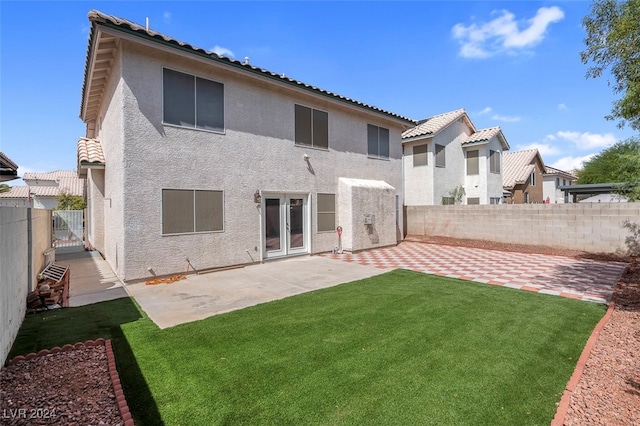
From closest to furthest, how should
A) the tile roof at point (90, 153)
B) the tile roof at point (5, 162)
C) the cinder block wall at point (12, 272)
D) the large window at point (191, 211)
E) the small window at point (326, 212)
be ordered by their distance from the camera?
the cinder block wall at point (12, 272), the large window at point (191, 211), the tile roof at point (5, 162), the tile roof at point (90, 153), the small window at point (326, 212)

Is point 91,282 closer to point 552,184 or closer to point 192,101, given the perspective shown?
point 192,101

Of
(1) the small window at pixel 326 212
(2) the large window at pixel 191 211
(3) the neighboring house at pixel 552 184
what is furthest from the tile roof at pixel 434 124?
(3) the neighboring house at pixel 552 184

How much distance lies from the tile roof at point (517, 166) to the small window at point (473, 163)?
729 cm

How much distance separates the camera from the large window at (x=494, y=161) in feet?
78.7

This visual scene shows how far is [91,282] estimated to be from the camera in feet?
28.6

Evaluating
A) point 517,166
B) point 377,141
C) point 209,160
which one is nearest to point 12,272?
point 209,160

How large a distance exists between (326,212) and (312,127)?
12.3ft

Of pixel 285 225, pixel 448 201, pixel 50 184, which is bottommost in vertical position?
pixel 285 225

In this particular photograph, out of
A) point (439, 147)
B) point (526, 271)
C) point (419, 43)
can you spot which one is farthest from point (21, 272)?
point (439, 147)

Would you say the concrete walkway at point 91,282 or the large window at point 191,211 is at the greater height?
Result: the large window at point 191,211

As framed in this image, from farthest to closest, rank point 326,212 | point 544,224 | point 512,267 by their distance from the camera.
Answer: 1. point 544,224
2. point 326,212
3. point 512,267

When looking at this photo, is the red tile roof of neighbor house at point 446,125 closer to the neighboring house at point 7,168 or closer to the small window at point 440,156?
the small window at point 440,156

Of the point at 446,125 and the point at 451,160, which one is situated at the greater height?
the point at 446,125

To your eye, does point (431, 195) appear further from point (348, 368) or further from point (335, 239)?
point (348, 368)
